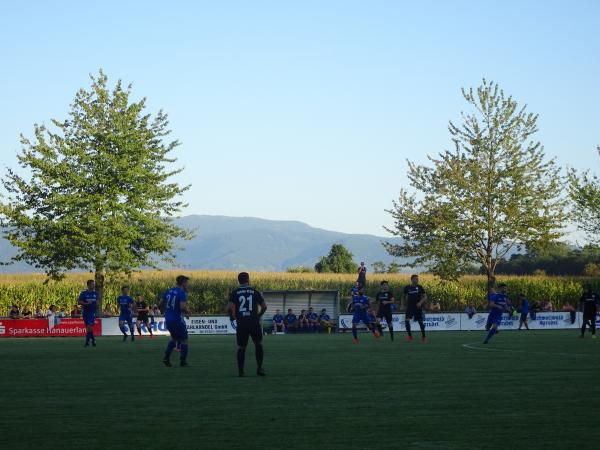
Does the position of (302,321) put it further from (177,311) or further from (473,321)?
(177,311)

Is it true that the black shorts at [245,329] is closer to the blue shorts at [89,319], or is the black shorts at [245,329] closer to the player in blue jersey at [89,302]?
the player in blue jersey at [89,302]

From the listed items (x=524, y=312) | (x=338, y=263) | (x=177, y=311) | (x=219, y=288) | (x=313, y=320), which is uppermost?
(x=338, y=263)

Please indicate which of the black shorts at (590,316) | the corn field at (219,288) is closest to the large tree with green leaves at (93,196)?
the corn field at (219,288)

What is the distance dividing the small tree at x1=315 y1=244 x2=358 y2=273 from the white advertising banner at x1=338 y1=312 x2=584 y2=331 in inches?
3750

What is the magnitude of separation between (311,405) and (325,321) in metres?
40.4

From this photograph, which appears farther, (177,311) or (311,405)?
(177,311)

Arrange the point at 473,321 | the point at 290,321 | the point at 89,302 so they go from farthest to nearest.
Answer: the point at 473,321, the point at 290,321, the point at 89,302

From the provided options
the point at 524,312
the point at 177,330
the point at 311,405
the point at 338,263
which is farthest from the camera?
the point at 338,263

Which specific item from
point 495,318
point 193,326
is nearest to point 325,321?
point 193,326

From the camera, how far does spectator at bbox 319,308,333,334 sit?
52.8 meters

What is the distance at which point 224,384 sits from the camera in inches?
640

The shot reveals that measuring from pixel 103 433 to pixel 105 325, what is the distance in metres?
41.7

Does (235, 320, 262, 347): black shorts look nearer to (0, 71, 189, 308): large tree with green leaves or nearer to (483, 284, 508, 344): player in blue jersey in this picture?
(483, 284, 508, 344): player in blue jersey

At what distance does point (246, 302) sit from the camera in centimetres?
1828
